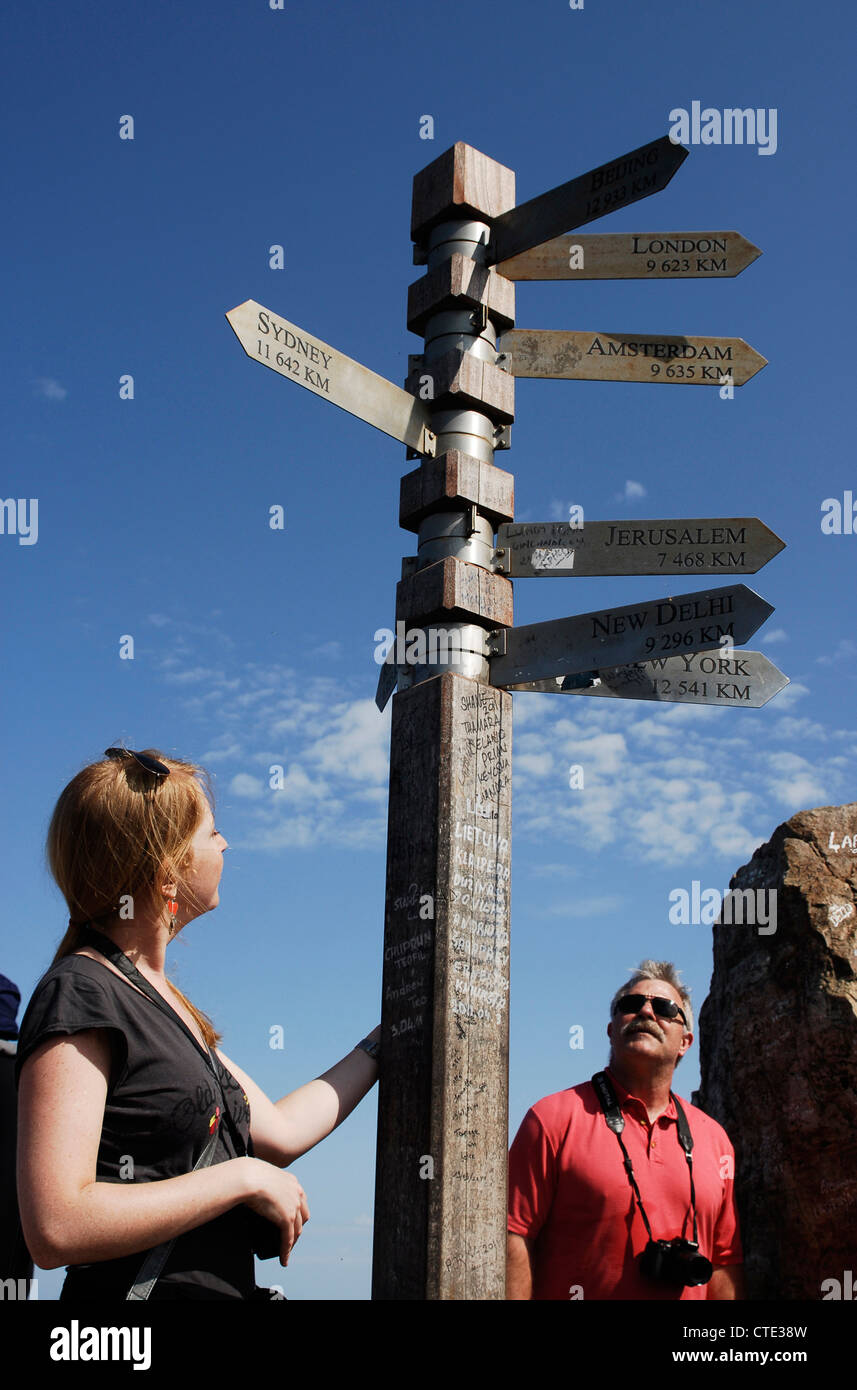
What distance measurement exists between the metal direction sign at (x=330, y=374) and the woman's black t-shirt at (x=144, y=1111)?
2.04 m

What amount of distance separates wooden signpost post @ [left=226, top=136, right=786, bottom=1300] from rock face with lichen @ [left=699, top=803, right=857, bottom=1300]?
1968 mm

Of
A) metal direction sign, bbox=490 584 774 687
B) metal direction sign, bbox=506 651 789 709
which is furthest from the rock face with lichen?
metal direction sign, bbox=490 584 774 687

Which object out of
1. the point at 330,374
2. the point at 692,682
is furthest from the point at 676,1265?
the point at 330,374

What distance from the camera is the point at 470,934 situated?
3275 mm

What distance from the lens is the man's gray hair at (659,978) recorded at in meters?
4.77

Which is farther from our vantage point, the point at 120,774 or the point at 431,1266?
the point at 431,1266

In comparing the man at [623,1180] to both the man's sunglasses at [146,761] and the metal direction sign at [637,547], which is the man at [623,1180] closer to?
the metal direction sign at [637,547]

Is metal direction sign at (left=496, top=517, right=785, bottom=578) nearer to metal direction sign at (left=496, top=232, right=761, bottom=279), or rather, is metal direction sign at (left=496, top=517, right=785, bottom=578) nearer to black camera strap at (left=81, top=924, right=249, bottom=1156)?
metal direction sign at (left=496, top=232, right=761, bottom=279)

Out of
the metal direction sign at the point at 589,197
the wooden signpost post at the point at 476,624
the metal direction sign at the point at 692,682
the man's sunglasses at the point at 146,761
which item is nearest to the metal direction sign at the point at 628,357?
the wooden signpost post at the point at 476,624

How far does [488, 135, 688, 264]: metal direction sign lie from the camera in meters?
3.79

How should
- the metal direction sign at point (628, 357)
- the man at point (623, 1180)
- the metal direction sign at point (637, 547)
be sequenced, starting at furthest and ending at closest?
the metal direction sign at point (628, 357)
the man at point (623, 1180)
the metal direction sign at point (637, 547)
